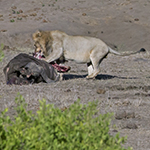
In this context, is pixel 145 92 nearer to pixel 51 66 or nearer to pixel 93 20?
pixel 51 66

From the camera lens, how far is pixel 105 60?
13.4m

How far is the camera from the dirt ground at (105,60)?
18.2 ft

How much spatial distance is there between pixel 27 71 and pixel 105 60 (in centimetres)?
619

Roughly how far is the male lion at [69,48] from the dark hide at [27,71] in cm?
61

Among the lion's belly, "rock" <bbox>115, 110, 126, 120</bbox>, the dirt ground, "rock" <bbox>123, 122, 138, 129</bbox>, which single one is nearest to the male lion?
the lion's belly

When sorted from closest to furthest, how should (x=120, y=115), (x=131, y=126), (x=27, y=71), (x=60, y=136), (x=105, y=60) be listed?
(x=60, y=136)
(x=131, y=126)
(x=120, y=115)
(x=27, y=71)
(x=105, y=60)

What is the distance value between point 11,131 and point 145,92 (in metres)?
4.61

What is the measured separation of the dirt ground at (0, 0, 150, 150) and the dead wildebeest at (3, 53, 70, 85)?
0.27m

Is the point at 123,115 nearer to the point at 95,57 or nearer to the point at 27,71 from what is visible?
the point at 27,71

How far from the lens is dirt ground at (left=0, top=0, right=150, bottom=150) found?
5555 millimetres

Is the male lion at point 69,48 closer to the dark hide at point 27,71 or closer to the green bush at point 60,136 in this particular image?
the dark hide at point 27,71

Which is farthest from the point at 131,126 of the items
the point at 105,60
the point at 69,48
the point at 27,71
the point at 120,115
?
the point at 105,60

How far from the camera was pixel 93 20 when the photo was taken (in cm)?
2761

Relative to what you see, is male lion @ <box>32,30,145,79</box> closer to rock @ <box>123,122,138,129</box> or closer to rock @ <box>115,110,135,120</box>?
rock @ <box>115,110,135,120</box>
